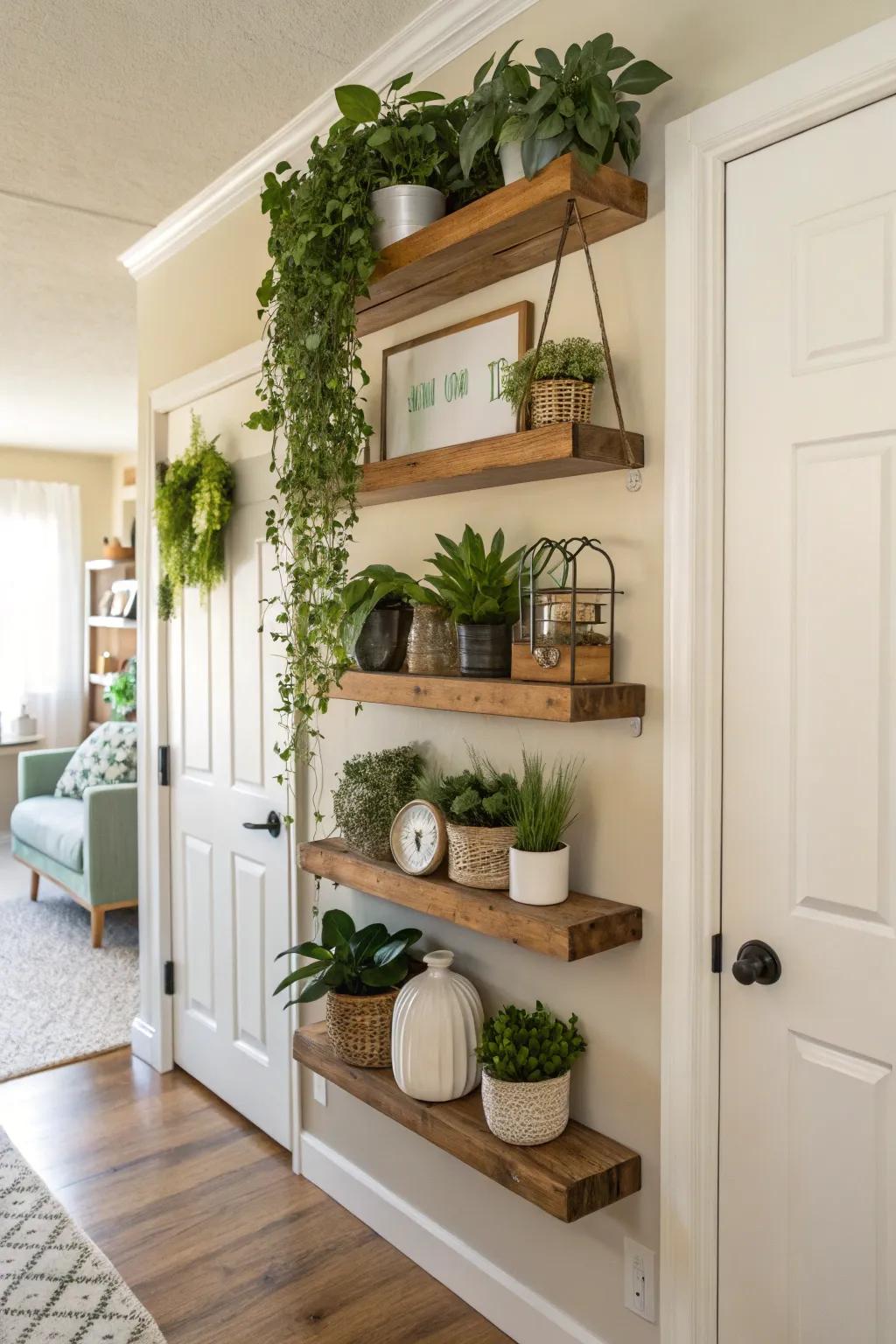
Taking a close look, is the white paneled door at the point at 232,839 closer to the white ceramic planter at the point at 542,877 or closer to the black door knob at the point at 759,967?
the white ceramic planter at the point at 542,877

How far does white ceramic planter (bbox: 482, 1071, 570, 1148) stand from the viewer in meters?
1.71

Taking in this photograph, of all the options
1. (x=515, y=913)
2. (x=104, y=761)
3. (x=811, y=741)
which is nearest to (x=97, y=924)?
(x=104, y=761)

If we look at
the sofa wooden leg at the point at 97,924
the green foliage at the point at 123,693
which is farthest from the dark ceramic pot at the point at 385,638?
the green foliage at the point at 123,693

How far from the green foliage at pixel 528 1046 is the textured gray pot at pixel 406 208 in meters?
1.44

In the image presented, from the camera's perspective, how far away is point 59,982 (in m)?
4.08

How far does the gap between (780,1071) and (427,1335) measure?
1013 millimetres

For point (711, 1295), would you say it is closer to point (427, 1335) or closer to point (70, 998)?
point (427, 1335)

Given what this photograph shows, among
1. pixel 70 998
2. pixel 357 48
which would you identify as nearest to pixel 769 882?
pixel 357 48

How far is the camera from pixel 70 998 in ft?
12.8

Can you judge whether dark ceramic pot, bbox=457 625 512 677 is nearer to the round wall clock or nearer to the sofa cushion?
the round wall clock

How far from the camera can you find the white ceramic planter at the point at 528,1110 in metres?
1.71

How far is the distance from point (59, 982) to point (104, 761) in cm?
125

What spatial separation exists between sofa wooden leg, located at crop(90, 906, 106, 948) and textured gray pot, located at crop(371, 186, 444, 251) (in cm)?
352

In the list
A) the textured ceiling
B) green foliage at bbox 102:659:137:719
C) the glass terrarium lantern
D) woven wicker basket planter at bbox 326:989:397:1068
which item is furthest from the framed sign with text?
green foliage at bbox 102:659:137:719
